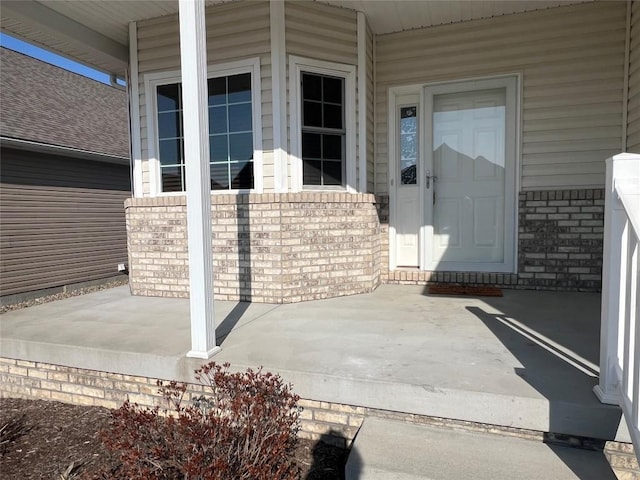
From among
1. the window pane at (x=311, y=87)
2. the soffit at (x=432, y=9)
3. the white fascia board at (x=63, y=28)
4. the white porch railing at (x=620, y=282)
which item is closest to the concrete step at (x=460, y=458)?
the white porch railing at (x=620, y=282)

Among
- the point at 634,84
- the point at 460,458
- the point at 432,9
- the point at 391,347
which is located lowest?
the point at 460,458

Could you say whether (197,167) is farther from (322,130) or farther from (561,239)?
(561,239)

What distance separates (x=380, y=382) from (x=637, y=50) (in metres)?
4.21

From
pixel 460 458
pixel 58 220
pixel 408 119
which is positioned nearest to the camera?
pixel 460 458

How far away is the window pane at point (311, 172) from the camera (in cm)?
429

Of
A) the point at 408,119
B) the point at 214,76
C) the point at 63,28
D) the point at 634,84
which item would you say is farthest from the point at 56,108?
the point at 634,84

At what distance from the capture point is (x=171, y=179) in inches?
184

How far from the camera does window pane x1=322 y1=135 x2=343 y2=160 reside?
4426 mm

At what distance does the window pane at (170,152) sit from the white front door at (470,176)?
9.43ft

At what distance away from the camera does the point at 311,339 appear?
9.70ft

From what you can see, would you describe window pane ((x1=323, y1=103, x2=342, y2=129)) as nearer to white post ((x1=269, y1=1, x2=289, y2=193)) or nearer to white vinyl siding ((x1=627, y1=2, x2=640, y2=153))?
white post ((x1=269, y1=1, x2=289, y2=193))

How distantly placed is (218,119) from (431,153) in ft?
8.13

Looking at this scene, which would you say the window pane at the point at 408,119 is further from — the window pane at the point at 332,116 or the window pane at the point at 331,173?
the window pane at the point at 331,173

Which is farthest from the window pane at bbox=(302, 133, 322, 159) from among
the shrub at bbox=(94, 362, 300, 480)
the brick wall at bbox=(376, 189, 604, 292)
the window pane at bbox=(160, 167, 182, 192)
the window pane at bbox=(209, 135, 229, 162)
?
the shrub at bbox=(94, 362, 300, 480)
